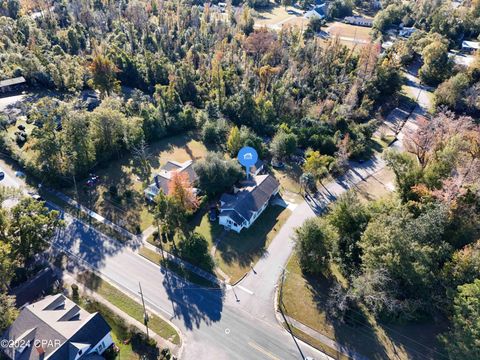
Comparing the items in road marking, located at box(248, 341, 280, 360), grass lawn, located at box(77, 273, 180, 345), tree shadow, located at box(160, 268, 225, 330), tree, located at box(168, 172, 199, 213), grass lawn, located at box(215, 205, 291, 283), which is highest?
tree, located at box(168, 172, 199, 213)

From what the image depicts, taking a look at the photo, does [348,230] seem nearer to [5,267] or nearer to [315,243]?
[315,243]

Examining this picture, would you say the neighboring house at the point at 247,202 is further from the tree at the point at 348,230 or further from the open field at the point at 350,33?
the open field at the point at 350,33

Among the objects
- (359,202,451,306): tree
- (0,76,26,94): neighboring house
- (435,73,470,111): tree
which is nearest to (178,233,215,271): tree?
(359,202,451,306): tree

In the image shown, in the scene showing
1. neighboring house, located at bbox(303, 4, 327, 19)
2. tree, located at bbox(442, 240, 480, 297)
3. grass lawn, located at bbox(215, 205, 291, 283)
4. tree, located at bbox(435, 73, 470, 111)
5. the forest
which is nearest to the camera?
tree, located at bbox(442, 240, 480, 297)

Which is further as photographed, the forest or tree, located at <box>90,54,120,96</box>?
tree, located at <box>90,54,120,96</box>

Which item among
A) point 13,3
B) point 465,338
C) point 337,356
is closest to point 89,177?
point 337,356

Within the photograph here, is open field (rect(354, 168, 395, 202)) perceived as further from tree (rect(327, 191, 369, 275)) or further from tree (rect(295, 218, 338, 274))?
tree (rect(295, 218, 338, 274))

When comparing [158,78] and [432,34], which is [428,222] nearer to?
[158,78]
